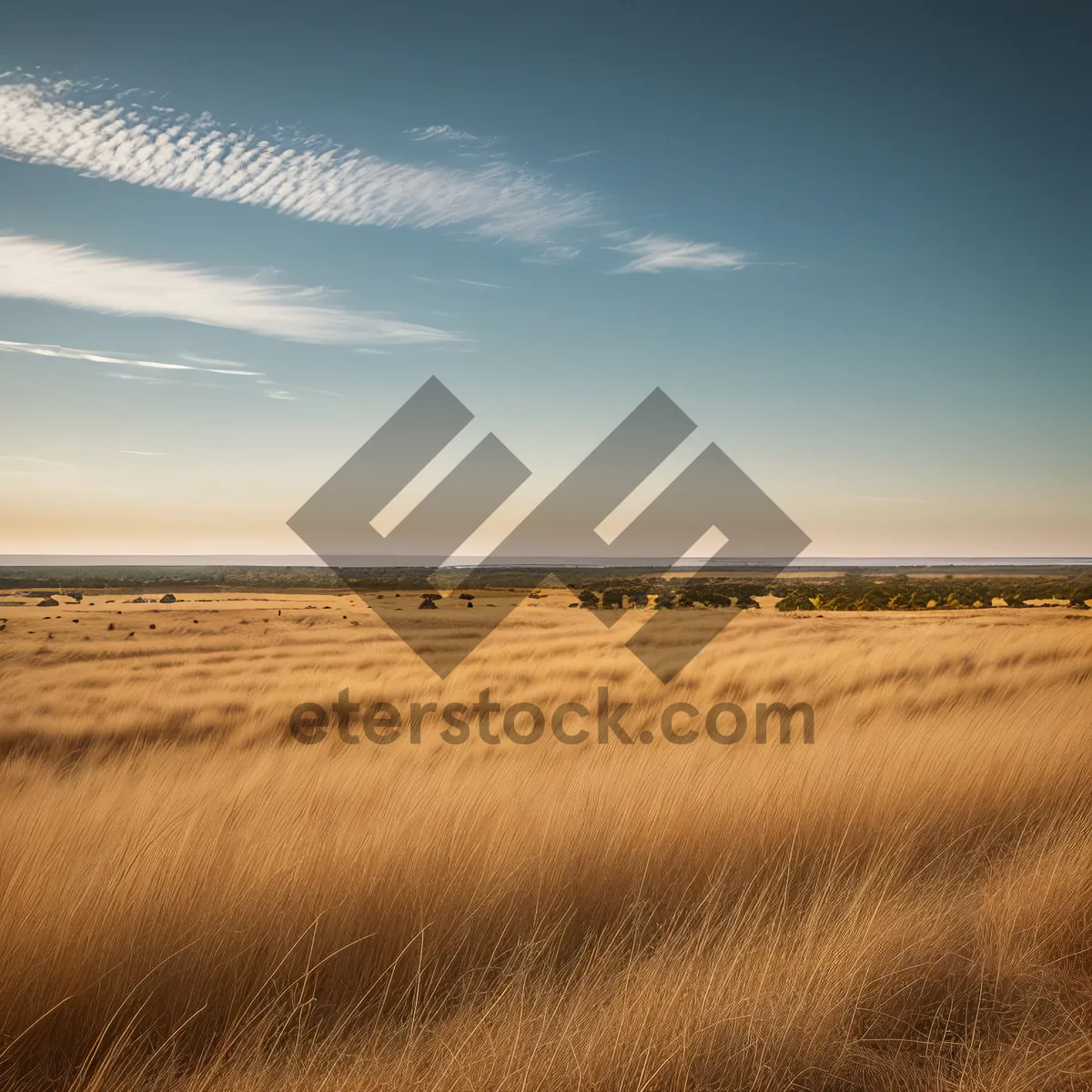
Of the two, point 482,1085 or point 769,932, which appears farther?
point 769,932

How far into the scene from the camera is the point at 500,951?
3.45m

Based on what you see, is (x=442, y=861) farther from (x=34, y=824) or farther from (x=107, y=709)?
(x=107, y=709)

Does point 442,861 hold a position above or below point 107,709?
above

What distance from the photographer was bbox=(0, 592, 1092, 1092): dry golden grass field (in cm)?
258

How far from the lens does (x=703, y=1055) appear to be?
101 inches

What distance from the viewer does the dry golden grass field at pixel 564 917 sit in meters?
2.58

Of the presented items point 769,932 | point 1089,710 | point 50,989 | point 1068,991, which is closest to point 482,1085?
point 769,932

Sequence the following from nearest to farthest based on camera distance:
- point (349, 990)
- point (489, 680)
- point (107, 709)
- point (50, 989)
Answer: point (50, 989) < point (349, 990) < point (107, 709) < point (489, 680)

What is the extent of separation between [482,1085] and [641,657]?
15.9m

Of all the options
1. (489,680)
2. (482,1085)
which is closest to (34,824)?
(482,1085)

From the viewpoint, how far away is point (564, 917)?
3.64 metres

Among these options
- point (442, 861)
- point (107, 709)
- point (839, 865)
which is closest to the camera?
point (442, 861)

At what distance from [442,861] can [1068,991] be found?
2888mm

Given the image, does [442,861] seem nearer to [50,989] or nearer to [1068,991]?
[50,989]
